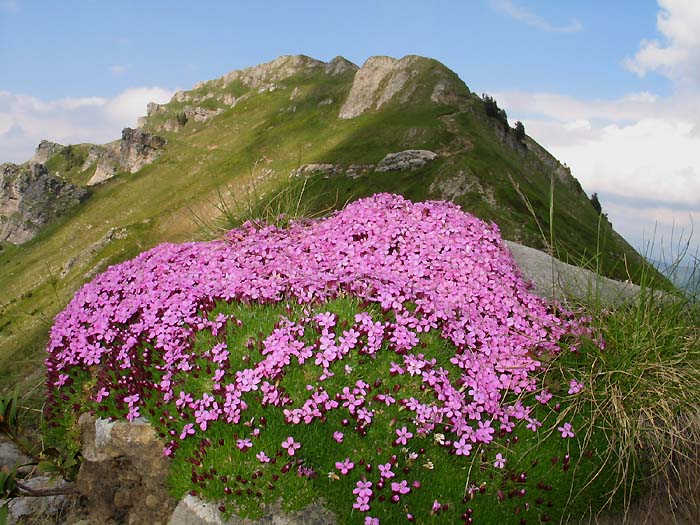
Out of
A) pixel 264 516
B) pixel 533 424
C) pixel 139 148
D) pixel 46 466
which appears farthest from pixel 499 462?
pixel 139 148

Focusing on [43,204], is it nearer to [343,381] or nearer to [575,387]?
[343,381]

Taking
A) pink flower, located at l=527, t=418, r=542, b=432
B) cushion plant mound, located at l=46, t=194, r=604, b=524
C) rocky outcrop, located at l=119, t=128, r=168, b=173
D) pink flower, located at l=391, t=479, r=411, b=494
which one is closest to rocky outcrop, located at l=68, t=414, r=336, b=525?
cushion plant mound, located at l=46, t=194, r=604, b=524

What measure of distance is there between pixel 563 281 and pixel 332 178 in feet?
226

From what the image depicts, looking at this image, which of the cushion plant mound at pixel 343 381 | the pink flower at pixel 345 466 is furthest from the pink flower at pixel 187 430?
the pink flower at pixel 345 466

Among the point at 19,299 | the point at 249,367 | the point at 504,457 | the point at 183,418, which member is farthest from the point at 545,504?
the point at 19,299

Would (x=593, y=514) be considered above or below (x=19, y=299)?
above

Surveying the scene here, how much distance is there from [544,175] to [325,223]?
101064 millimetres

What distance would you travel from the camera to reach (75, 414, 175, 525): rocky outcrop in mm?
6438

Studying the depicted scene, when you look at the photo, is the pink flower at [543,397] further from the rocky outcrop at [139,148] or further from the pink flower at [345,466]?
the rocky outcrop at [139,148]

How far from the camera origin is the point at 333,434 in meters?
5.98

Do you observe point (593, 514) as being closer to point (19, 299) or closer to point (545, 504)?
point (545, 504)

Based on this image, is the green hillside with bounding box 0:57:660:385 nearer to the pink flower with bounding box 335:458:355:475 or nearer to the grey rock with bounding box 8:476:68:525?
the grey rock with bounding box 8:476:68:525

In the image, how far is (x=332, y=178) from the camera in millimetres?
77312

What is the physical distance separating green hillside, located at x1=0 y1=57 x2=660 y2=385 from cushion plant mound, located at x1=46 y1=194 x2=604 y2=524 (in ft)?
19.7
